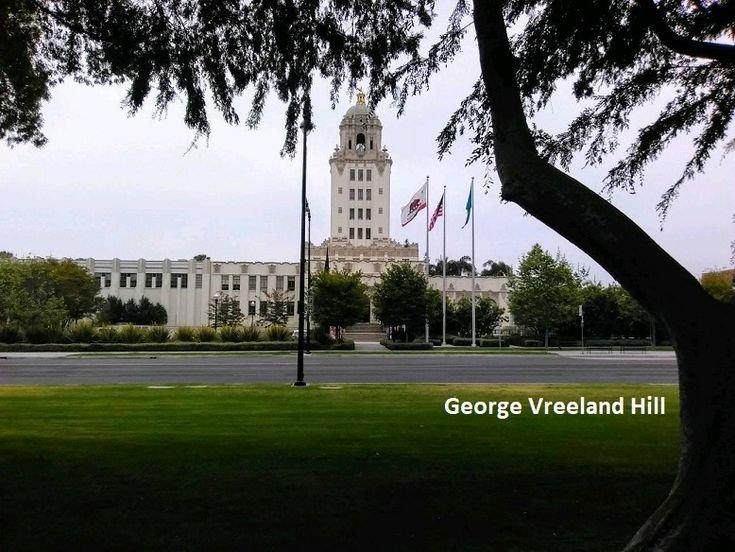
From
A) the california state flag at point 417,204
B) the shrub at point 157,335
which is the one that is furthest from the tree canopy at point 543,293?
the shrub at point 157,335

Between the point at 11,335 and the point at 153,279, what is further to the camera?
the point at 153,279

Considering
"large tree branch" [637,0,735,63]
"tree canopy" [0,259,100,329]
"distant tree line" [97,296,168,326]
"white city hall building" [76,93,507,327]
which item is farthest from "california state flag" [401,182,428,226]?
"distant tree line" [97,296,168,326]

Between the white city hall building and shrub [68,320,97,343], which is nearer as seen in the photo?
shrub [68,320,97,343]

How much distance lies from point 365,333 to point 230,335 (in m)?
32.6

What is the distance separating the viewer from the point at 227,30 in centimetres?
781

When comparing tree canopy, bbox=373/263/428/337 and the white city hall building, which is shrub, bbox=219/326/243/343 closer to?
tree canopy, bbox=373/263/428/337

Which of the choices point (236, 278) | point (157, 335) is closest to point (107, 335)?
point (157, 335)

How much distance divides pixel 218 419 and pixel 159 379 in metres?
12.0

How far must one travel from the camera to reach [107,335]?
50156mm

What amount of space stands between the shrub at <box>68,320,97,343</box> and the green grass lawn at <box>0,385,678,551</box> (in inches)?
1576

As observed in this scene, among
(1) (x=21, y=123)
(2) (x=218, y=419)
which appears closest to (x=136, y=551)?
(2) (x=218, y=419)

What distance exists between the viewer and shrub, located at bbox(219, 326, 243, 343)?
2016 inches

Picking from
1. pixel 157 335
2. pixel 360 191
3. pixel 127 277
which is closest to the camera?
pixel 157 335

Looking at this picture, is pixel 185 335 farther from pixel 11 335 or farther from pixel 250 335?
pixel 11 335
